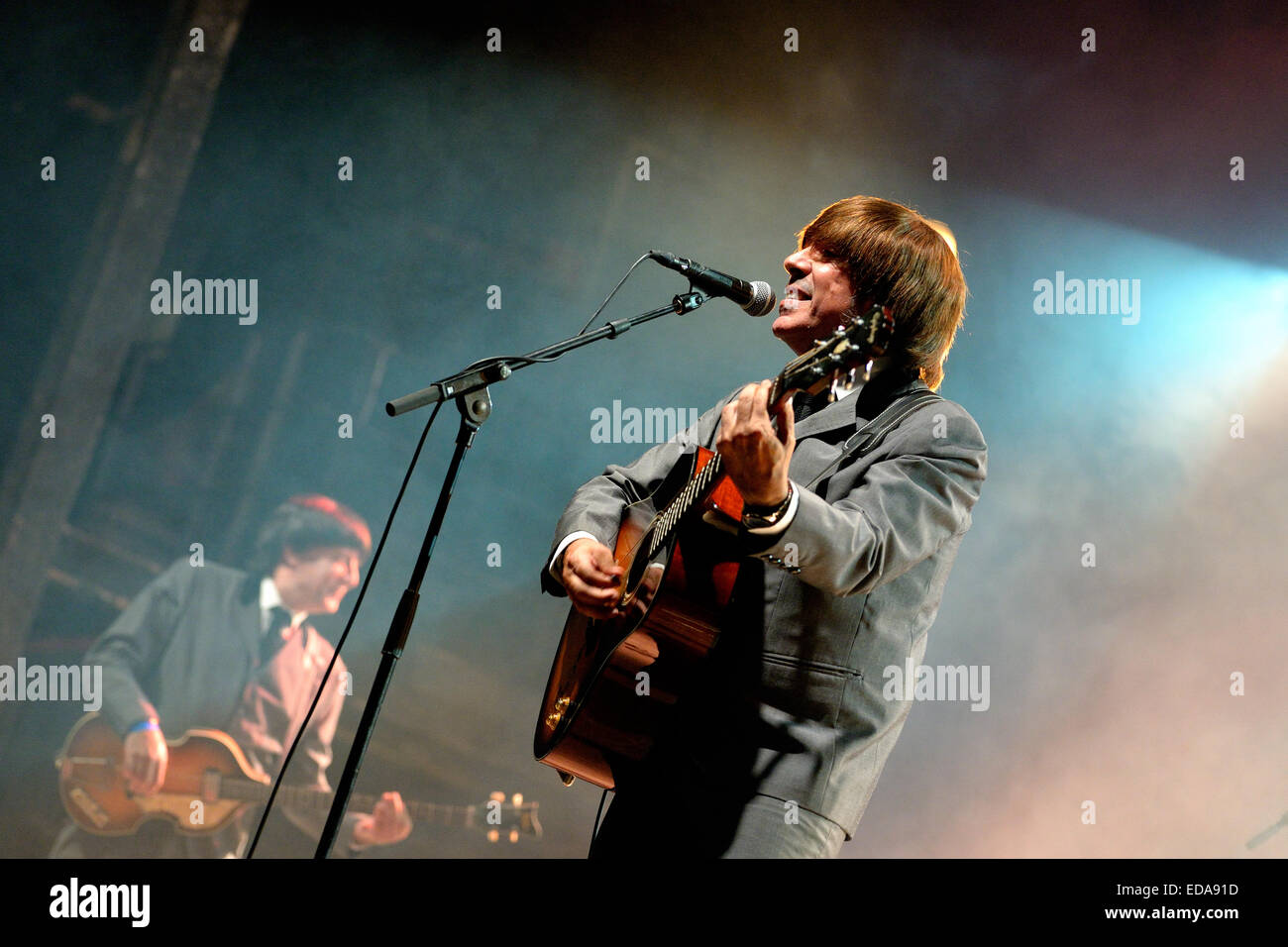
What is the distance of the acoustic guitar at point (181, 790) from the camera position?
15.2 ft

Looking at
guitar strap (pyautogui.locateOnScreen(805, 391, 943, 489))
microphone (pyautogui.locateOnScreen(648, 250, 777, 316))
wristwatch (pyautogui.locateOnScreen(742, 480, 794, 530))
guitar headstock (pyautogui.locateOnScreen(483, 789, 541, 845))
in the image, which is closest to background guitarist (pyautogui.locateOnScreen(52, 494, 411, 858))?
guitar headstock (pyautogui.locateOnScreen(483, 789, 541, 845))

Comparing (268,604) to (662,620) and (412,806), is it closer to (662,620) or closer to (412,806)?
(412,806)

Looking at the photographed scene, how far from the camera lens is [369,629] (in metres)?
5.53

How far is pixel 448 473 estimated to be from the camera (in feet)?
7.14

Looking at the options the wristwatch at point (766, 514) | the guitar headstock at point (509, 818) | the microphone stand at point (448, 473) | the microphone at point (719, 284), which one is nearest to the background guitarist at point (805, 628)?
the wristwatch at point (766, 514)

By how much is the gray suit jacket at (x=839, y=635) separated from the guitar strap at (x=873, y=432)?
0.01 m

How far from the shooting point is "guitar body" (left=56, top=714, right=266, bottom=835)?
15.2 ft

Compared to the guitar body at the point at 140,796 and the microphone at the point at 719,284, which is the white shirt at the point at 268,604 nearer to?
the guitar body at the point at 140,796

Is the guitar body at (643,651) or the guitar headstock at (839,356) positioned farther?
the guitar body at (643,651)

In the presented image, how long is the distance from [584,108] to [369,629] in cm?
302

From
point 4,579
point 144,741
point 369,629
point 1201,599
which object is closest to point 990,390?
point 1201,599

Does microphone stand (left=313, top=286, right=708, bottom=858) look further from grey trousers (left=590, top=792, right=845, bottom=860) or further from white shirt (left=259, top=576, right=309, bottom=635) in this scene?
white shirt (left=259, top=576, right=309, bottom=635)

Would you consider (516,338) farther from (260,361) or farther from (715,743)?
(715,743)

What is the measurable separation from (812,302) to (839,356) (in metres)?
0.64
